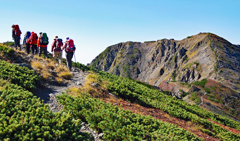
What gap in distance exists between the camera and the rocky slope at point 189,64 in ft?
227

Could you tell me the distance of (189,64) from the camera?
111500mm

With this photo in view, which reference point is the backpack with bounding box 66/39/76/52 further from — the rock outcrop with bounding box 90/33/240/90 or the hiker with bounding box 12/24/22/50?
the rock outcrop with bounding box 90/33/240/90

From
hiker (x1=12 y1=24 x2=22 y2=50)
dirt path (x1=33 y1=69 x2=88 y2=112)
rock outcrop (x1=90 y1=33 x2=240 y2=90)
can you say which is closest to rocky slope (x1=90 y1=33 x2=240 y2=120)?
rock outcrop (x1=90 y1=33 x2=240 y2=90)

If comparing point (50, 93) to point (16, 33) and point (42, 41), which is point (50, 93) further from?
point (16, 33)

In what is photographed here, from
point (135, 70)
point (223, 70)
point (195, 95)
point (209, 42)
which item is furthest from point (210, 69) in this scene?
point (135, 70)

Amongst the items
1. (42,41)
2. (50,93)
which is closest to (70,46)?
(42,41)

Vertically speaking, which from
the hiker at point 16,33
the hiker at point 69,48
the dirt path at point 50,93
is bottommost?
the dirt path at point 50,93

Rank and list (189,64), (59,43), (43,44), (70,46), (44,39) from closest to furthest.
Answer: (70,46), (59,43), (44,39), (43,44), (189,64)

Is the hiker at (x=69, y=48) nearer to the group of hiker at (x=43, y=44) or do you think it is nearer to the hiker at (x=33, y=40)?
the group of hiker at (x=43, y=44)

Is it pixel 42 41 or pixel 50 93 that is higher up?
pixel 42 41

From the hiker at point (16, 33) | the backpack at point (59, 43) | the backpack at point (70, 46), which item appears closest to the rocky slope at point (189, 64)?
the backpack at point (70, 46)

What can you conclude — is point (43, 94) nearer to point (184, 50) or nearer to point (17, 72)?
point (17, 72)

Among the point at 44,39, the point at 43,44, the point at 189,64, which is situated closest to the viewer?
the point at 44,39

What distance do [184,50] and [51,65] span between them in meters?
133
